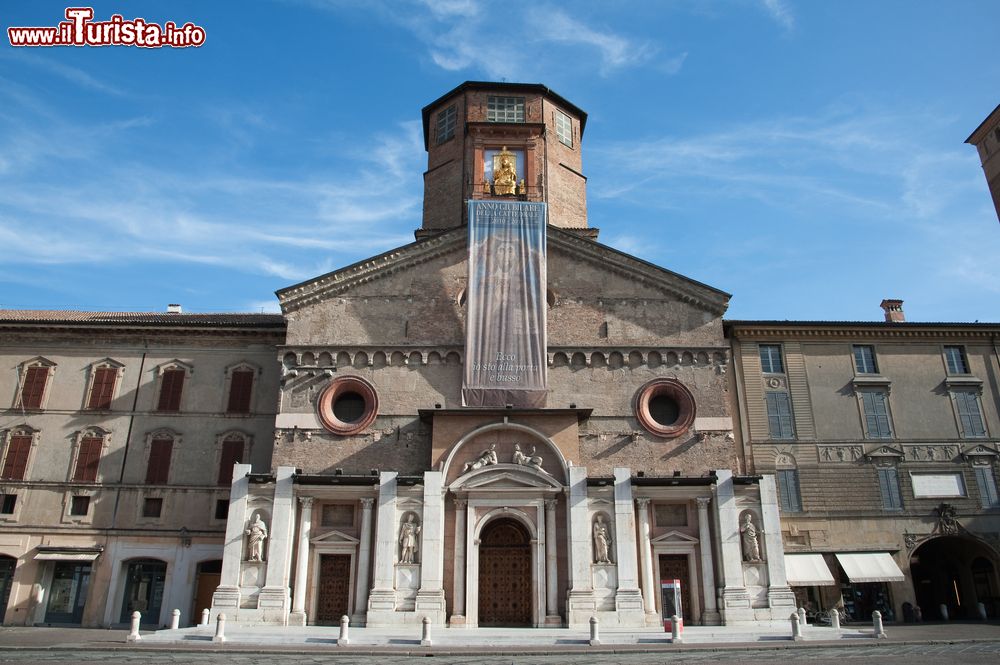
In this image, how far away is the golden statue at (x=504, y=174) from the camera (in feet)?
109

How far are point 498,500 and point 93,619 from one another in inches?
645

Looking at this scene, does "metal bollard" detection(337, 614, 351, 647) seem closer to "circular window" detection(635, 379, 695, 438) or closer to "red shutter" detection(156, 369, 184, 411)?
"circular window" detection(635, 379, 695, 438)

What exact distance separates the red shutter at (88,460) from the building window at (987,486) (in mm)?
35509

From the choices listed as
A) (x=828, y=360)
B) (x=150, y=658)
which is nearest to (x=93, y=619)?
(x=150, y=658)

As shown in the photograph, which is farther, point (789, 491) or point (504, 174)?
point (504, 174)

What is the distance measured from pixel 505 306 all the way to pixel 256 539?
1201cm

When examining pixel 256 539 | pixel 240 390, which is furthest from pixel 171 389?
pixel 256 539

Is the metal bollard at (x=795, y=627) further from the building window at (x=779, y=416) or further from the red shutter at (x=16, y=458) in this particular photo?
the red shutter at (x=16, y=458)

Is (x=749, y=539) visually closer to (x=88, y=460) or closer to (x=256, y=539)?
(x=256, y=539)

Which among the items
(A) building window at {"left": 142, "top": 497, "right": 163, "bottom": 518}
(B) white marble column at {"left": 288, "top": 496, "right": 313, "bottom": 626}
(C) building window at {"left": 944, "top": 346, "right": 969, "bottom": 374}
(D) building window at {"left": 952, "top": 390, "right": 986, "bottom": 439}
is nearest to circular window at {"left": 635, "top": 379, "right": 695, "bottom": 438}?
(B) white marble column at {"left": 288, "top": 496, "right": 313, "bottom": 626}

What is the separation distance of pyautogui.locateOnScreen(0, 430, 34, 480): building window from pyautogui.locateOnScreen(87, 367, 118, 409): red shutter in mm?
2684

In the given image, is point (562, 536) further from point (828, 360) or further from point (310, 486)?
point (828, 360)

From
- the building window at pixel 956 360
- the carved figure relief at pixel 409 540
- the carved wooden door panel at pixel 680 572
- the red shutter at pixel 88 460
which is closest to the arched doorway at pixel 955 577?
the building window at pixel 956 360

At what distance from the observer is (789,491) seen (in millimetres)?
29219
